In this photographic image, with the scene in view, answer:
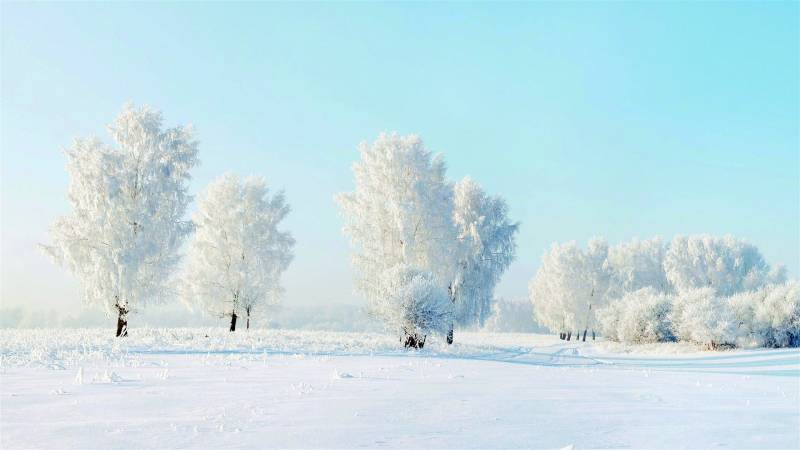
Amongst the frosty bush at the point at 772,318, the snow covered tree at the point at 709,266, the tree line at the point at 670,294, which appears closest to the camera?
the frosty bush at the point at 772,318

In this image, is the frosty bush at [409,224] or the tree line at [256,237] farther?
the frosty bush at [409,224]

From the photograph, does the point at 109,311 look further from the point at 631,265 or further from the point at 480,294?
the point at 631,265

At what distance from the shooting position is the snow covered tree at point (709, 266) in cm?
6669

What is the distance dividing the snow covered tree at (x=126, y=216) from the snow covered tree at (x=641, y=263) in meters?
54.7

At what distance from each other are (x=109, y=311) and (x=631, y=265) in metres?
62.1

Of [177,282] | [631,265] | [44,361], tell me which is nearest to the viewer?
[44,361]

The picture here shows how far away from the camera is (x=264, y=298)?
102 feet

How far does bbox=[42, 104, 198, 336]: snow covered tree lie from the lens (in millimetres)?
24781

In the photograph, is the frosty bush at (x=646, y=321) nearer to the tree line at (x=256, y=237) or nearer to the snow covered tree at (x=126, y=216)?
the tree line at (x=256, y=237)

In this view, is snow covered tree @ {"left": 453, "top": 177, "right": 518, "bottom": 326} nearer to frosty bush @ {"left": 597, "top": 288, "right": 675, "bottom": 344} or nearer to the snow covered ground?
frosty bush @ {"left": 597, "top": 288, "right": 675, "bottom": 344}

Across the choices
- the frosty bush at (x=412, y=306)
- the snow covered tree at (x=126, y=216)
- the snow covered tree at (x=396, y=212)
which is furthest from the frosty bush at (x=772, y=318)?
the snow covered tree at (x=126, y=216)

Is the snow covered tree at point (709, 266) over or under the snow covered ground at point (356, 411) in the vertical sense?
over

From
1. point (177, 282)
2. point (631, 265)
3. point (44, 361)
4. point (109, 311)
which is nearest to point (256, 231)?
point (177, 282)

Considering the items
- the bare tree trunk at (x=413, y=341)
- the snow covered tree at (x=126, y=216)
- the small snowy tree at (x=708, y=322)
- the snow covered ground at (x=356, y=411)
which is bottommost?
the bare tree trunk at (x=413, y=341)
